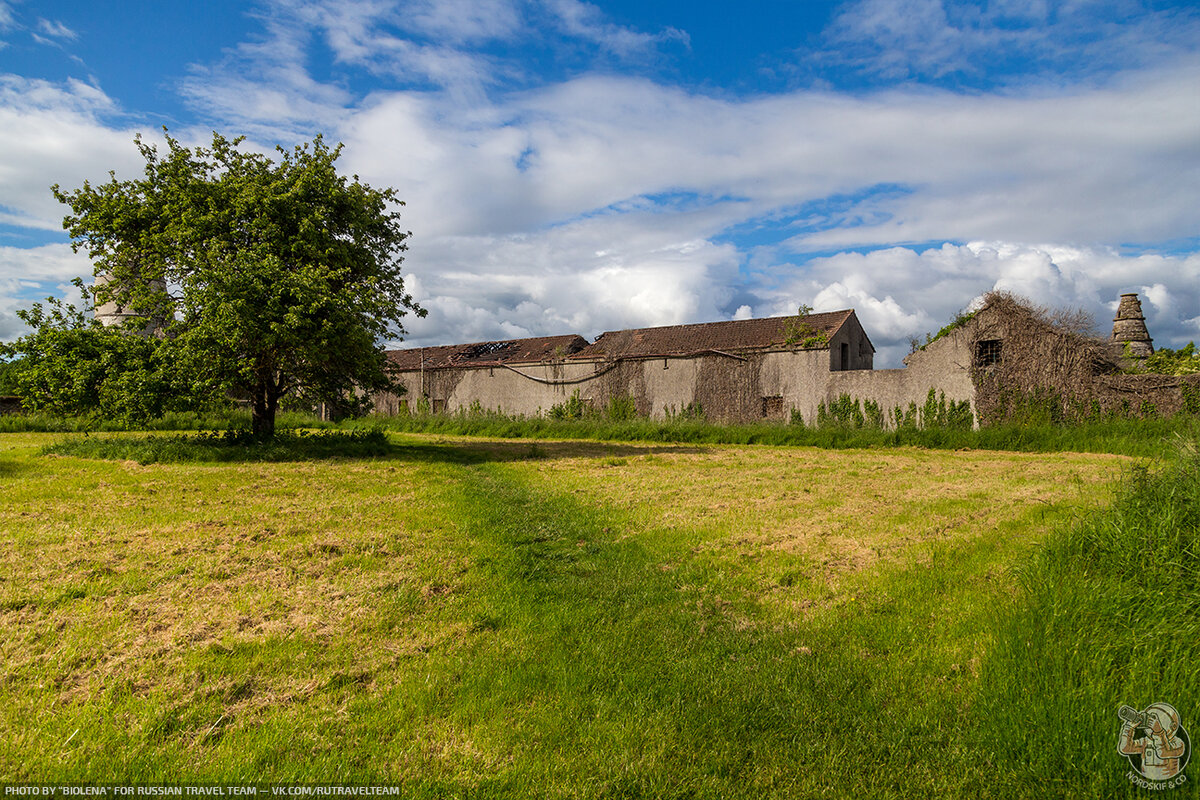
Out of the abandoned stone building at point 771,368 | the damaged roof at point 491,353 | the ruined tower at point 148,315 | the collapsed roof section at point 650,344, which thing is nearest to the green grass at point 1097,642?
the abandoned stone building at point 771,368

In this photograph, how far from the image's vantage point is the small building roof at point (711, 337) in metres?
22.5

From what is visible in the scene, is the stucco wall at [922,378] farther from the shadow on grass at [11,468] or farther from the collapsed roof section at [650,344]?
the shadow on grass at [11,468]

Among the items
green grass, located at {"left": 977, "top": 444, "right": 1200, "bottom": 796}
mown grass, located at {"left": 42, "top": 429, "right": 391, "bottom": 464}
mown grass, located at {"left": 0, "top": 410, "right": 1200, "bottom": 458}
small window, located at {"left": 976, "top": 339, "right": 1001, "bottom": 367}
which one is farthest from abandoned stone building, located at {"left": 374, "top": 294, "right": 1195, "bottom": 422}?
green grass, located at {"left": 977, "top": 444, "right": 1200, "bottom": 796}

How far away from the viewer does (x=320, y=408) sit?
29.9m

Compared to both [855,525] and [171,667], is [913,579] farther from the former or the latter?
[171,667]

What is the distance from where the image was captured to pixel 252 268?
12.3 m

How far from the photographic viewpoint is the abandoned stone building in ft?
59.1

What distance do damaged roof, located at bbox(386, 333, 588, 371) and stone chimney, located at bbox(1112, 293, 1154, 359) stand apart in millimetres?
20987

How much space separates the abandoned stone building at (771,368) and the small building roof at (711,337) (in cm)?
5

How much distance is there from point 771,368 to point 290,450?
1574cm

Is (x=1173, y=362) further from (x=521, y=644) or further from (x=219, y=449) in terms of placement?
(x=219, y=449)

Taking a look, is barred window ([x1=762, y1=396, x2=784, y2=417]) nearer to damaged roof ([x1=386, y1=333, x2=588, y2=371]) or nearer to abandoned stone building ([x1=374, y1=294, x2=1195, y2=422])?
abandoned stone building ([x1=374, y1=294, x2=1195, y2=422])

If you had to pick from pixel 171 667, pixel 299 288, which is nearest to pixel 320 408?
pixel 299 288

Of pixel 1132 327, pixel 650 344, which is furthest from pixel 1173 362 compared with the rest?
pixel 650 344
